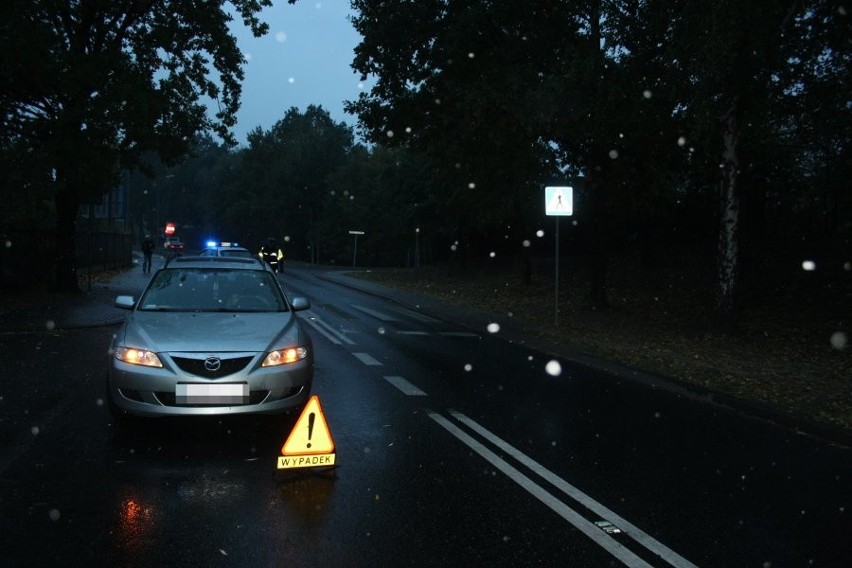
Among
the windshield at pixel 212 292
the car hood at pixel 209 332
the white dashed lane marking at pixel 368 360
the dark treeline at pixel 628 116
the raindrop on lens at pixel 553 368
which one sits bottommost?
the raindrop on lens at pixel 553 368

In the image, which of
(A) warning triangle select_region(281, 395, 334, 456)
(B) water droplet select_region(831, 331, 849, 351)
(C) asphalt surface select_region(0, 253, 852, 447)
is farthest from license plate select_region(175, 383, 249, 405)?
(B) water droplet select_region(831, 331, 849, 351)

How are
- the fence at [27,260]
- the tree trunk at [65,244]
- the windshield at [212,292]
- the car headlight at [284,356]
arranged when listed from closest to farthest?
the car headlight at [284,356] → the windshield at [212,292] → the fence at [27,260] → the tree trunk at [65,244]

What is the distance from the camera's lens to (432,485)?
515cm

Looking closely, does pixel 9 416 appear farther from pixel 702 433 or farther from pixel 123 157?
pixel 123 157

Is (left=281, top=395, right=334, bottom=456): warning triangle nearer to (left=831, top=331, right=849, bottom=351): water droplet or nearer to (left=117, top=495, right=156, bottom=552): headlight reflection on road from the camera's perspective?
(left=117, top=495, right=156, bottom=552): headlight reflection on road

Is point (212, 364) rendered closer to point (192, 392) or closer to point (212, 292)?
point (192, 392)

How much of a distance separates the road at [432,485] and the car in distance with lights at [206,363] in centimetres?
35

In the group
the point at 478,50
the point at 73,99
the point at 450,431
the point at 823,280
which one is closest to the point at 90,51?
the point at 73,99

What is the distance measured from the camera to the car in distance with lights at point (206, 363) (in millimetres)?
5910

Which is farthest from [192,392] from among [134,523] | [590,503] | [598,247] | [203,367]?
[598,247]

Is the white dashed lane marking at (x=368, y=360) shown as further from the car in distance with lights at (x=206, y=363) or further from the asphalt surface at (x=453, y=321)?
the car in distance with lights at (x=206, y=363)

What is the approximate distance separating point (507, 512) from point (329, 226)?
206ft

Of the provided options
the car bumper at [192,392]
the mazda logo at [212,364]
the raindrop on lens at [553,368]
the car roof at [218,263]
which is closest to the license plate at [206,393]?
the car bumper at [192,392]

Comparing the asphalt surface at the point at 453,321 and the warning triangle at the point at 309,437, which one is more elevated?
the warning triangle at the point at 309,437
